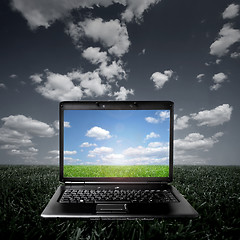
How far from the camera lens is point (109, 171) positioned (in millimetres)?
2846

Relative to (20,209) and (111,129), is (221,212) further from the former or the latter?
(20,209)

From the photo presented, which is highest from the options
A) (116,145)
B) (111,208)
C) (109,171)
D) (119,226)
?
(116,145)

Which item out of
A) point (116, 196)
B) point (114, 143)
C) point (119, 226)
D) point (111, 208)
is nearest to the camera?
point (119, 226)

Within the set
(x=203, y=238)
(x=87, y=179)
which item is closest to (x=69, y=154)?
(x=87, y=179)

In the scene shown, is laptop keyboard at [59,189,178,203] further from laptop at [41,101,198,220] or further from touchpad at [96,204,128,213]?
laptop at [41,101,198,220]

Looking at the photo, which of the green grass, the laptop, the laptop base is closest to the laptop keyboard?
the laptop base

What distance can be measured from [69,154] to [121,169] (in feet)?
2.00

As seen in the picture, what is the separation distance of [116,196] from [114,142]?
0.66 meters

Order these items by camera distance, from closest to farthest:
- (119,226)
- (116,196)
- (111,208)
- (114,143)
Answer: (119,226)
(111,208)
(116,196)
(114,143)

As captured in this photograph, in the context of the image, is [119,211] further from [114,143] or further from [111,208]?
[114,143]

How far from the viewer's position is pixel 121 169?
2.85 meters

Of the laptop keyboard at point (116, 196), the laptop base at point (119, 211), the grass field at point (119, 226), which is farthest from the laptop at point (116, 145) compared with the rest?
the laptop base at point (119, 211)

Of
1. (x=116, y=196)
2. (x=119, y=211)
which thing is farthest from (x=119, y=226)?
(x=116, y=196)

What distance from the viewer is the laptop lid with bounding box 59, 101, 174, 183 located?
9.23ft
